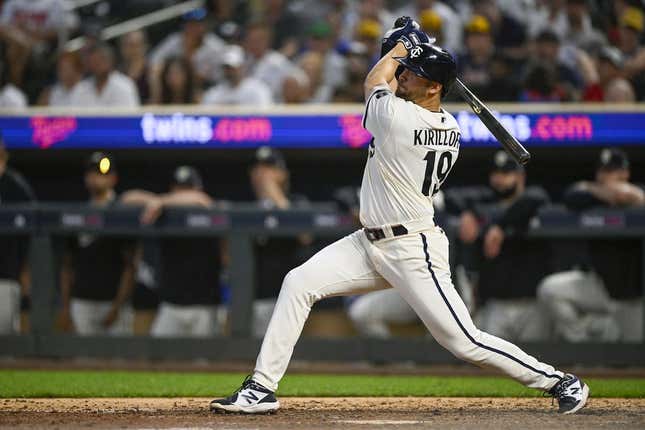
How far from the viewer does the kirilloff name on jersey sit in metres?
4.99

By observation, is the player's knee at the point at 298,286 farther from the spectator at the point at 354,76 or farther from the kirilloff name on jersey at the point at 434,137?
the spectator at the point at 354,76

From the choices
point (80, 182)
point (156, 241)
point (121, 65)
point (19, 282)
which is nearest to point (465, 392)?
point (156, 241)

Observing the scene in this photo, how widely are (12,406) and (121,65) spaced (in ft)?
18.5

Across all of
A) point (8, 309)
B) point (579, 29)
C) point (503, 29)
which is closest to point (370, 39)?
point (503, 29)

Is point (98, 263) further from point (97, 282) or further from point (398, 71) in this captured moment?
point (398, 71)

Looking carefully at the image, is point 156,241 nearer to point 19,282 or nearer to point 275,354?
point 19,282

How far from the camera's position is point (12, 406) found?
569 centimetres

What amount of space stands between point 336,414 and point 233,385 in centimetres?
174

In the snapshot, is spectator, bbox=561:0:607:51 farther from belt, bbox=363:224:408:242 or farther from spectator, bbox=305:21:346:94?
belt, bbox=363:224:408:242

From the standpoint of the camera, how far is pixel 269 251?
28.7 ft

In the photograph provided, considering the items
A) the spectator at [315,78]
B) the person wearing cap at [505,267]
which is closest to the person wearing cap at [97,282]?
the spectator at [315,78]

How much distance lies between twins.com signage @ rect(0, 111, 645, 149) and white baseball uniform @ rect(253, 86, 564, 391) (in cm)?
375

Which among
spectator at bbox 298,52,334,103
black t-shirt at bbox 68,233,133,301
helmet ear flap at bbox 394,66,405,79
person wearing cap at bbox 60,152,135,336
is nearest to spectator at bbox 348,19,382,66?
spectator at bbox 298,52,334,103

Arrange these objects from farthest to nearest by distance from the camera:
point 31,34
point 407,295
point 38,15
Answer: point 38,15, point 31,34, point 407,295
